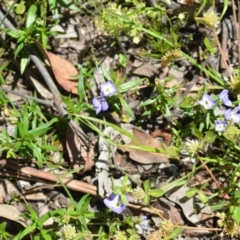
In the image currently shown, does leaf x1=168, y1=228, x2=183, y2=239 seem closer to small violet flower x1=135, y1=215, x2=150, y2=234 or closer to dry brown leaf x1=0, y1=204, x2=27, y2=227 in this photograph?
small violet flower x1=135, y1=215, x2=150, y2=234

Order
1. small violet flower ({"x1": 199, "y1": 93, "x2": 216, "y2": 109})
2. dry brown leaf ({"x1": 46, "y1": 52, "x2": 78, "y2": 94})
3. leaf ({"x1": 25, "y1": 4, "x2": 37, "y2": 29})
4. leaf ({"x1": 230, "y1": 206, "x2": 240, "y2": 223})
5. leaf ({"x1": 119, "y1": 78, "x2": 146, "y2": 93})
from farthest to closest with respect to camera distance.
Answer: dry brown leaf ({"x1": 46, "y1": 52, "x2": 78, "y2": 94}) → leaf ({"x1": 25, "y1": 4, "x2": 37, "y2": 29}) → leaf ({"x1": 119, "y1": 78, "x2": 146, "y2": 93}) → small violet flower ({"x1": 199, "y1": 93, "x2": 216, "y2": 109}) → leaf ({"x1": 230, "y1": 206, "x2": 240, "y2": 223})

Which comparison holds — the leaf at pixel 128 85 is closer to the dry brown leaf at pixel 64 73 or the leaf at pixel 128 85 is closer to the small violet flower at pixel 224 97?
the dry brown leaf at pixel 64 73

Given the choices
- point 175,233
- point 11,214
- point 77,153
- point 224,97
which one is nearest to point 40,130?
point 77,153

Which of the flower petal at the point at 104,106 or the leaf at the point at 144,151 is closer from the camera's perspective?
the flower petal at the point at 104,106

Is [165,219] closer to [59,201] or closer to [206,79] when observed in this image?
[59,201]

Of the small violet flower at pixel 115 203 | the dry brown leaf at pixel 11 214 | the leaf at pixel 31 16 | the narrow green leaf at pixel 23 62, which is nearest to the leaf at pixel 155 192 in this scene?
the small violet flower at pixel 115 203

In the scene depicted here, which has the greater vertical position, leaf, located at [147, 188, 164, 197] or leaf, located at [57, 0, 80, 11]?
leaf, located at [57, 0, 80, 11]

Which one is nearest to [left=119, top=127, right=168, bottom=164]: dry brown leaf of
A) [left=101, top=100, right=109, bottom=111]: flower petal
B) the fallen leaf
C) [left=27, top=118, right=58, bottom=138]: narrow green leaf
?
[left=101, top=100, right=109, bottom=111]: flower petal
